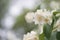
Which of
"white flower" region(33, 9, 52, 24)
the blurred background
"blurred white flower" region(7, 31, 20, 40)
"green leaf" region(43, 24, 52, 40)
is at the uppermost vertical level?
the blurred background

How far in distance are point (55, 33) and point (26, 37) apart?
0.44 ft

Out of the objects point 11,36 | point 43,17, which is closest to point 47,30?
point 43,17

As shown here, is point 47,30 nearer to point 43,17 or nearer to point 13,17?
point 43,17

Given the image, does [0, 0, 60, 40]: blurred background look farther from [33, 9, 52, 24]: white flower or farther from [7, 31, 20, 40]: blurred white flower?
[33, 9, 52, 24]: white flower

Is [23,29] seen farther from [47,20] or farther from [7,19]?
[47,20]

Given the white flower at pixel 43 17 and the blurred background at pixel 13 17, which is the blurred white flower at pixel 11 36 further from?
the white flower at pixel 43 17

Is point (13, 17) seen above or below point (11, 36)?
above

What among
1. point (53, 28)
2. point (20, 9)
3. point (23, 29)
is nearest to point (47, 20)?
point (53, 28)

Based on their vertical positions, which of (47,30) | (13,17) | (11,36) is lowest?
(47,30)

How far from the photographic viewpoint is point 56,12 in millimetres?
661

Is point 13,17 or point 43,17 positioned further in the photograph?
point 13,17

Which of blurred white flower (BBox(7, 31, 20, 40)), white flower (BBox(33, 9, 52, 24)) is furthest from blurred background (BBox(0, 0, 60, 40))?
white flower (BBox(33, 9, 52, 24))

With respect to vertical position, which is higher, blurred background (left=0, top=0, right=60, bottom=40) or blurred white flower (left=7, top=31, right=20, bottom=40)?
blurred background (left=0, top=0, right=60, bottom=40)

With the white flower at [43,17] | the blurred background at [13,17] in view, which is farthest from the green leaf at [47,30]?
the blurred background at [13,17]
